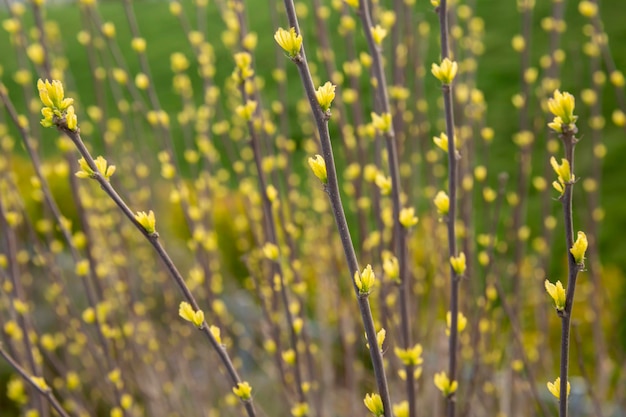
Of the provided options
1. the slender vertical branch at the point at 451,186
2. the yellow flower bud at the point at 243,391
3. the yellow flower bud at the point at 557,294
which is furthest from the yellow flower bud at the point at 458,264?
the yellow flower bud at the point at 243,391

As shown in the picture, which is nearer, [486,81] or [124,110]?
[124,110]

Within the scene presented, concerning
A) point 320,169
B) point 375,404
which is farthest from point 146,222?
point 375,404

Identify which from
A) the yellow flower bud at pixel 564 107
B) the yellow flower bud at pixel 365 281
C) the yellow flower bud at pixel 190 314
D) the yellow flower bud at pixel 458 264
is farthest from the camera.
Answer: the yellow flower bud at pixel 458 264

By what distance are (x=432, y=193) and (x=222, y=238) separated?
2.94 meters

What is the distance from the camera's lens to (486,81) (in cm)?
635

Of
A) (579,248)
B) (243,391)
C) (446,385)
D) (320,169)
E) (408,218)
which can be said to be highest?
(320,169)

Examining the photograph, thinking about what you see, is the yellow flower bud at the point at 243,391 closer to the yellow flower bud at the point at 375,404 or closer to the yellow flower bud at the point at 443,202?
the yellow flower bud at the point at 375,404

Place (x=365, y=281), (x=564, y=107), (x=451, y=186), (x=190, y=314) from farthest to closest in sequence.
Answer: (x=451, y=186)
(x=190, y=314)
(x=365, y=281)
(x=564, y=107)

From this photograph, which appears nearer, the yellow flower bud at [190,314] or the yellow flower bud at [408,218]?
the yellow flower bud at [190,314]

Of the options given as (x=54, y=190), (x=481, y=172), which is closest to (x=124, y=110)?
(x=481, y=172)

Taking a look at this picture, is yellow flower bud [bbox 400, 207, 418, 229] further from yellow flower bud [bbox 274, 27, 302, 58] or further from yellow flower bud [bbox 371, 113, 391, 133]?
yellow flower bud [bbox 274, 27, 302, 58]

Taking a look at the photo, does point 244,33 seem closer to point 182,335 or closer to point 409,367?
point 409,367

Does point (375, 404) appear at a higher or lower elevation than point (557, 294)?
lower

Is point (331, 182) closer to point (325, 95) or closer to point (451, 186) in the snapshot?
point (325, 95)
